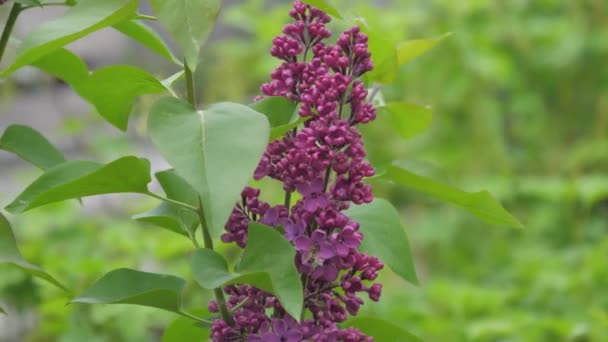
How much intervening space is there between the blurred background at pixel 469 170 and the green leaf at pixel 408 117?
774 mm

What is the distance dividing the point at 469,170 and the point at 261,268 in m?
2.42

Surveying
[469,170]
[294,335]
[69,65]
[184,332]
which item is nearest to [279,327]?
[294,335]

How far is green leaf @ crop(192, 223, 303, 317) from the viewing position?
0.55 meters

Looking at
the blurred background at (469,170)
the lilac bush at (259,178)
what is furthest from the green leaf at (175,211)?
the blurred background at (469,170)

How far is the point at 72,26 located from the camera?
0.55 m

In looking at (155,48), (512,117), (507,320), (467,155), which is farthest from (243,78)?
(155,48)

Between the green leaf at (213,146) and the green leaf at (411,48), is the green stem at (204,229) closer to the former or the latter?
the green leaf at (213,146)

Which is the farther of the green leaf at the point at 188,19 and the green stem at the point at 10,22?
the green stem at the point at 10,22

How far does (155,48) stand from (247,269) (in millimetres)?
208

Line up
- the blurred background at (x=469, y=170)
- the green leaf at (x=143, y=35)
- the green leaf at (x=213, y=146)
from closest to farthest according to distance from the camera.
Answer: the green leaf at (x=213, y=146), the green leaf at (x=143, y=35), the blurred background at (x=469, y=170)

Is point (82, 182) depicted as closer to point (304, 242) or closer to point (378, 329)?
point (304, 242)

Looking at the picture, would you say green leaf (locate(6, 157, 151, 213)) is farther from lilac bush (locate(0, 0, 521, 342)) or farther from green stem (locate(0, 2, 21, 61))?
green stem (locate(0, 2, 21, 61))

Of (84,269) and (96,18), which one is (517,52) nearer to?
(84,269)

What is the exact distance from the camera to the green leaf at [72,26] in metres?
0.54
